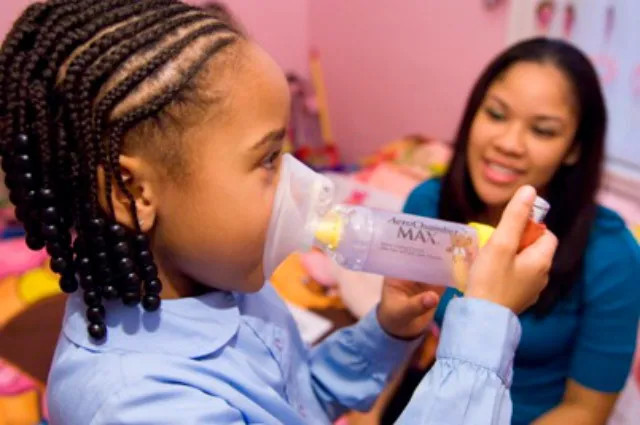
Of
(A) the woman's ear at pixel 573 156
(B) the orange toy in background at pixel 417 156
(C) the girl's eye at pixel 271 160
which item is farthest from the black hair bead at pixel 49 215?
(B) the orange toy in background at pixel 417 156

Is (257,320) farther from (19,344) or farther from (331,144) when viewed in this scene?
(331,144)

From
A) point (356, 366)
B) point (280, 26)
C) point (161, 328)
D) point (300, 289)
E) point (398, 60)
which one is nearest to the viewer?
point (161, 328)

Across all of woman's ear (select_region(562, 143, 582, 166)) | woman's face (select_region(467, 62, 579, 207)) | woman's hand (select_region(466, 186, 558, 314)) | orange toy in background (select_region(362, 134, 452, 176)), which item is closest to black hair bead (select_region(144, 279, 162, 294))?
woman's hand (select_region(466, 186, 558, 314))

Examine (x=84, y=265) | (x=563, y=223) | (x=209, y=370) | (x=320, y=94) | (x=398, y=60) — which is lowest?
(x=320, y=94)

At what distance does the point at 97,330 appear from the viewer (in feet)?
1.98

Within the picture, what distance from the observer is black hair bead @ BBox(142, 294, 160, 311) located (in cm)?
63

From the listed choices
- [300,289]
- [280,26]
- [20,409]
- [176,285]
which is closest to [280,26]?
[280,26]

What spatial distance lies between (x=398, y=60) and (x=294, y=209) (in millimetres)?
2000

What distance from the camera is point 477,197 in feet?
4.42

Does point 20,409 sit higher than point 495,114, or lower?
lower

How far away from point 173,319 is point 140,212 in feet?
0.42

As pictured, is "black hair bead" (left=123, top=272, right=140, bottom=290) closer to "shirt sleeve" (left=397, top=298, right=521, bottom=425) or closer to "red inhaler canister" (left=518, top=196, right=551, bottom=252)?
"shirt sleeve" (left=397, top=298, right=521, bottom=425)

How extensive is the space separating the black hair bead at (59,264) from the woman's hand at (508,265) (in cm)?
42

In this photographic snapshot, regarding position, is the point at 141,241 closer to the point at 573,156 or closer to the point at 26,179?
the point at 26,179
